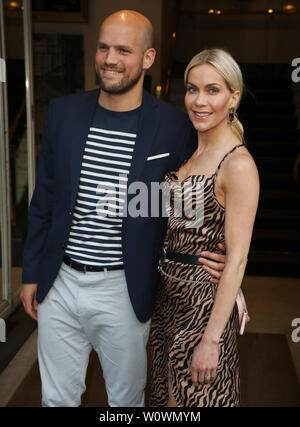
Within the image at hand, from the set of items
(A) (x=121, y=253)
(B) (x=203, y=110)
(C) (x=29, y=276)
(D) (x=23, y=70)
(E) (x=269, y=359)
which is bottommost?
(E) (x=269, y=359)

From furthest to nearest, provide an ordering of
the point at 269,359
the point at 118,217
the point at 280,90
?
the point at 280,90 → the point at 269,359 → the point at 118,217

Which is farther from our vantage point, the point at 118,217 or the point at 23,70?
the point at 23,70

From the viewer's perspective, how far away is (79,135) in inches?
76.8

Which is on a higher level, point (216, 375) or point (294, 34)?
point (294, 34)

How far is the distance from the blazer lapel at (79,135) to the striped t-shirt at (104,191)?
24 mm

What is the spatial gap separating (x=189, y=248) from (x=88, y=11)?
676 centimetres

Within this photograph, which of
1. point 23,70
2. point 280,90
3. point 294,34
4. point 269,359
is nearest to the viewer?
point 269,359

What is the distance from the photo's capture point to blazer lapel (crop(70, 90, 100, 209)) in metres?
Result: 1.91

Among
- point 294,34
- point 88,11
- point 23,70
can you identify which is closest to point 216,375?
point 23,70

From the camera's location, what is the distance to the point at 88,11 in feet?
25.2

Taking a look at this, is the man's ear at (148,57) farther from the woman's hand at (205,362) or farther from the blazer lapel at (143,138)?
the woman's hand at (205,362)

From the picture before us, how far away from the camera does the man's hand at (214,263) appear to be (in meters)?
1.77

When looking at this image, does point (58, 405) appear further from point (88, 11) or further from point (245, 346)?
point (88, 11)

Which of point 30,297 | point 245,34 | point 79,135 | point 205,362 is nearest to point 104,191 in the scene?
point 79,135
